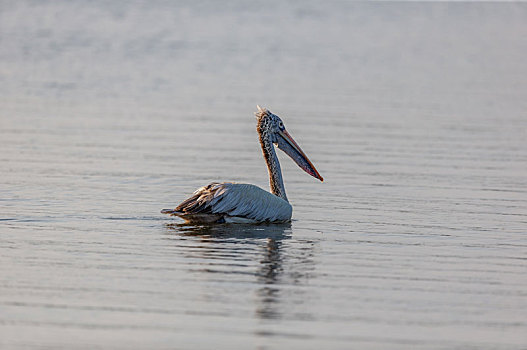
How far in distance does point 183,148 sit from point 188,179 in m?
1.81

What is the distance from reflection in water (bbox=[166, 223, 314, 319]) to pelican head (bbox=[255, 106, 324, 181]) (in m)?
0.96

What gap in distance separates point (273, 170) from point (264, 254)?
1.93 m

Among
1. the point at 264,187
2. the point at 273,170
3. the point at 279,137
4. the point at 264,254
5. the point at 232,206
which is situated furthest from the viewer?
the point at 264,187

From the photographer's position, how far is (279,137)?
9.20 meters

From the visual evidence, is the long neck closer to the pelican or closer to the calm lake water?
the calm lake water

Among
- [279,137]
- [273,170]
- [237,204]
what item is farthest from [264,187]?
[237,204]

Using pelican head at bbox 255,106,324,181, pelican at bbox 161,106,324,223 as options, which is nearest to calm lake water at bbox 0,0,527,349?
pelican at bbox 161,106,324,223

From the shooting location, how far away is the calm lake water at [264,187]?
546 cm

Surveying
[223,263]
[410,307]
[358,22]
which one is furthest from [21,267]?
[358,22]

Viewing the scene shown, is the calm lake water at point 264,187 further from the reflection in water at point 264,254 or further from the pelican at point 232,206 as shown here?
the pelican at point 232,206

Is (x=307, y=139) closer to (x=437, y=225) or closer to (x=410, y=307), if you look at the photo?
(x=437, y=225)

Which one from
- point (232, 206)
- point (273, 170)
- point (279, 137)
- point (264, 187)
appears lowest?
point (232, 206)

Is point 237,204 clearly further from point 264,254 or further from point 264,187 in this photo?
point 264,187

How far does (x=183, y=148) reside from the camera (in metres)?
11.9
